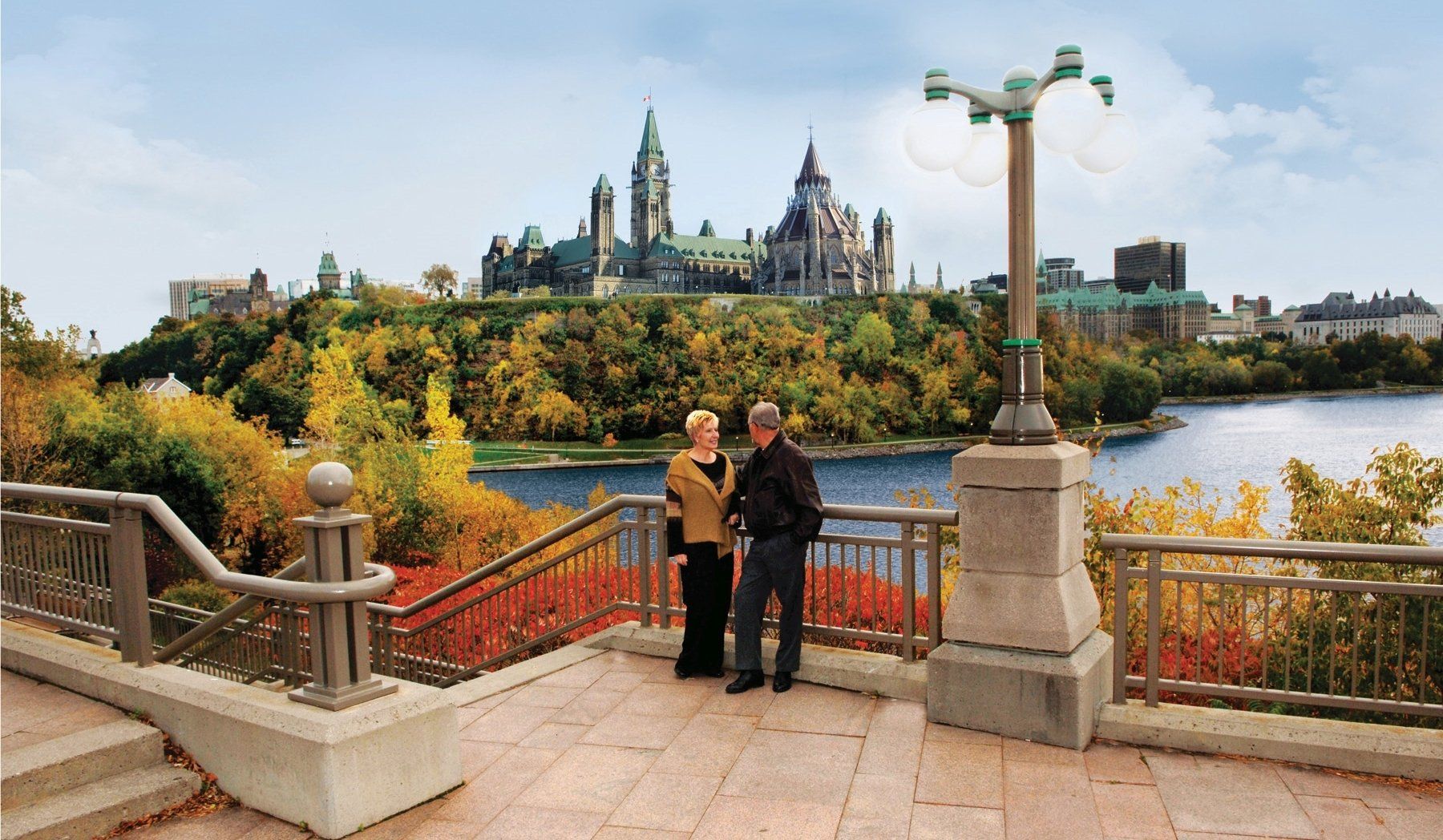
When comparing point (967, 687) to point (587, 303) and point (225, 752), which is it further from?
point (587, 303)

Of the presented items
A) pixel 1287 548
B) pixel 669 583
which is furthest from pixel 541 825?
pixel 1287 548

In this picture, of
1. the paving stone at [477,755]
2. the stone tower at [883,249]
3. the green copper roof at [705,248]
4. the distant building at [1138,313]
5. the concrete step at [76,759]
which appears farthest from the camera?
the stone tower at [883,249]

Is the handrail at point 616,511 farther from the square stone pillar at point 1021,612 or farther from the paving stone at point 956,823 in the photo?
the paving stone at point 956,823

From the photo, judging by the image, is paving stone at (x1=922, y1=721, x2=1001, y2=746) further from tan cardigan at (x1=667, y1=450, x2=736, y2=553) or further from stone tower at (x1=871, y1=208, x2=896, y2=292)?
stone tower at (x1=871, y1=208, x2=896, y2=292)

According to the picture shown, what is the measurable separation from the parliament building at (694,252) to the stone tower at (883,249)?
12cm

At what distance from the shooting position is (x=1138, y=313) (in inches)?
4082

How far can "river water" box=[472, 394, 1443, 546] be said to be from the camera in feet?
173

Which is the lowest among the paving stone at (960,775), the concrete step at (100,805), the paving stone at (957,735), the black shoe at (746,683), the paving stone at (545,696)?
the paving stone at (545,696)

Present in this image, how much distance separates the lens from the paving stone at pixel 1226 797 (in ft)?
12.6

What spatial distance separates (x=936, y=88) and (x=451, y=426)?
49.2m

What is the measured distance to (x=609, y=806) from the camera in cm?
416

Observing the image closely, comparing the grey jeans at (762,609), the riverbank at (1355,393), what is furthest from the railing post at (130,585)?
the riverbank at (1355,393)

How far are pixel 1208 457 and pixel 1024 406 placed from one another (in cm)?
6003

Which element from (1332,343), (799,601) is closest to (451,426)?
(799,601)
